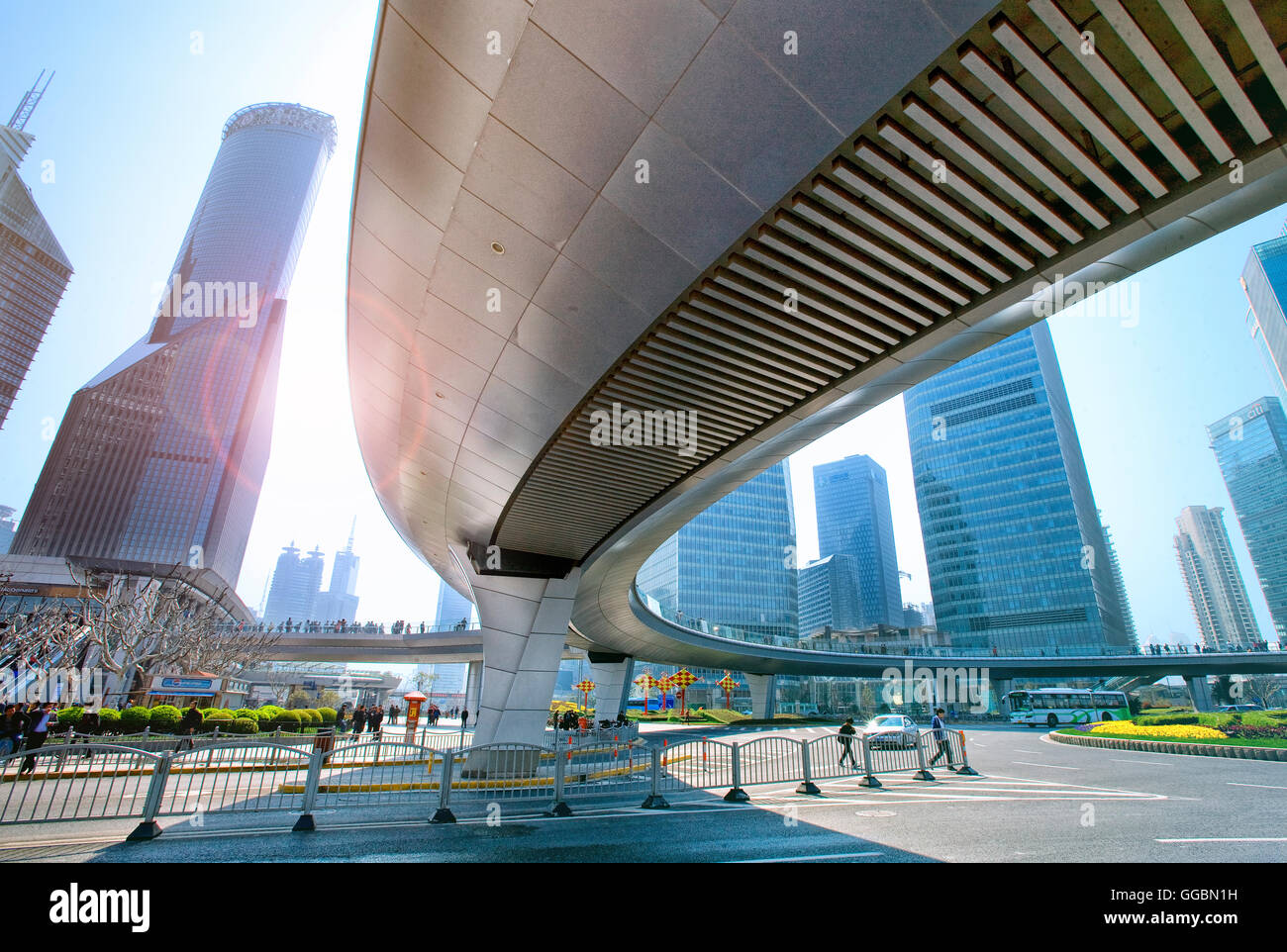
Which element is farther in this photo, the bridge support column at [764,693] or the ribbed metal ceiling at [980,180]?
the bridge support column at [764,693]

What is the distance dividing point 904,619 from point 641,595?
185 metres

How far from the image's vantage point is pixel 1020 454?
350 feet

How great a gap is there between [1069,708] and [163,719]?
183 feet

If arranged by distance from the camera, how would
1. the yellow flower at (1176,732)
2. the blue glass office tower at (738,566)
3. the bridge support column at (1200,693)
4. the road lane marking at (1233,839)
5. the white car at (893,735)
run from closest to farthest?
1. the road lane marking at (1233,839)
2. the white car at (893,735)
3. the yellow flower at (1176,732)
4. the bridge support column at (1200,693)
5. the blue glass office tower at (738,566)

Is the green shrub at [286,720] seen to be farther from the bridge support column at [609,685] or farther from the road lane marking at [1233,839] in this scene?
the road lane marking at [1233,839]

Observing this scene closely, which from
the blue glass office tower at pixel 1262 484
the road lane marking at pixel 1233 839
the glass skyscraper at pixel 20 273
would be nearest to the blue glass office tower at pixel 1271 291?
the blue glass office tower at pixel 1262 484

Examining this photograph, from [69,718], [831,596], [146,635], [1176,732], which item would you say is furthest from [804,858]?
[831,596]

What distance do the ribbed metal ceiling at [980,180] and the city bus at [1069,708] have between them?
4853 cm

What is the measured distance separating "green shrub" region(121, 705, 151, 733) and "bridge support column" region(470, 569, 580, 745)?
12193mm

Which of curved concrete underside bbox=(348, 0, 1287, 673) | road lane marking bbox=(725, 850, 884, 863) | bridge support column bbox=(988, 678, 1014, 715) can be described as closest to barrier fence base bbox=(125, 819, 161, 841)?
curved concrete underside bbox=(348, 0, 1287, 673)

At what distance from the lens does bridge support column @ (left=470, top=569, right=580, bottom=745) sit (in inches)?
677

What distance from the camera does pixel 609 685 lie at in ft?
138

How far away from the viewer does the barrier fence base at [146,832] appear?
7.43 m
